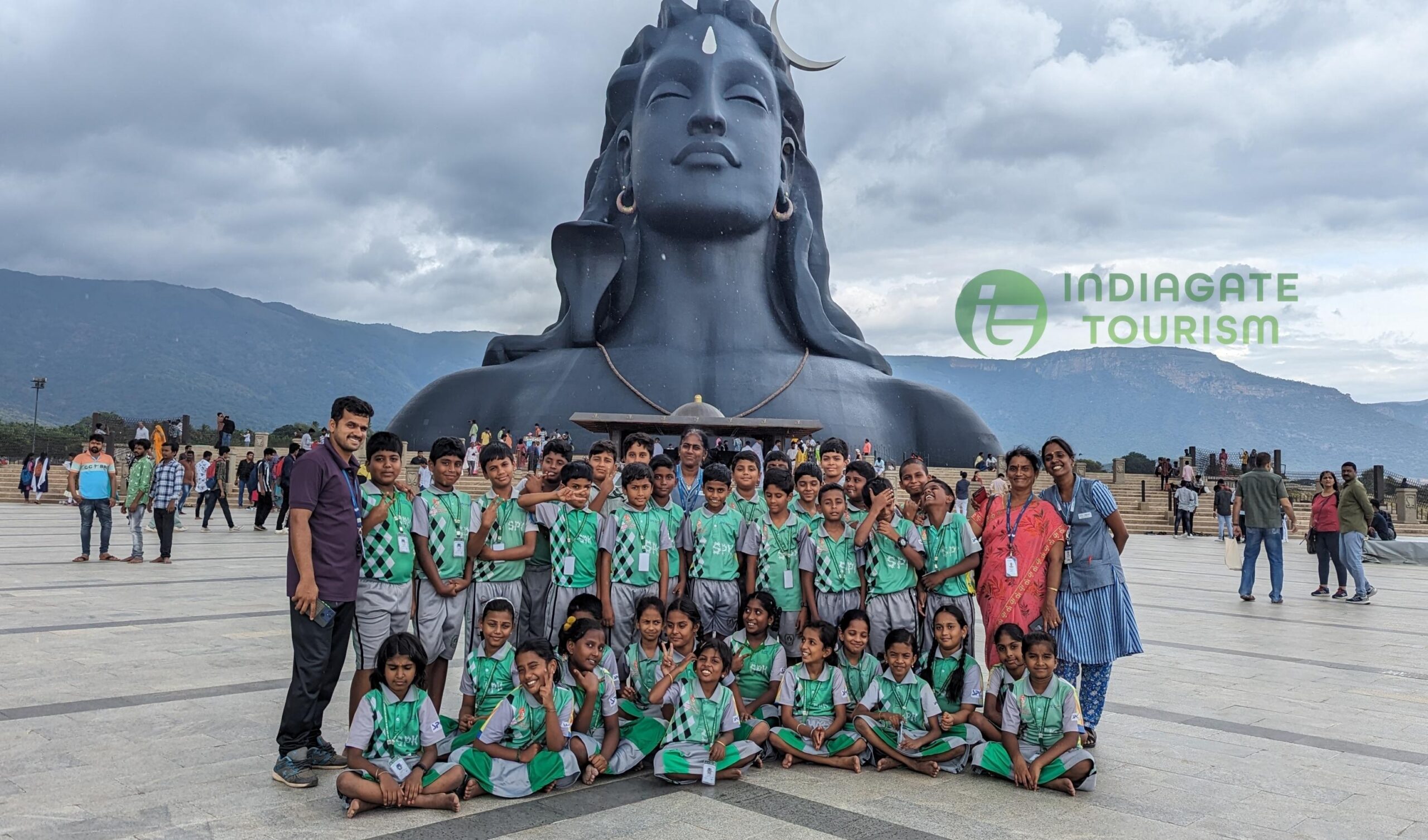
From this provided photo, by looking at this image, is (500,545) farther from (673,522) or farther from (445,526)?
(673,522)

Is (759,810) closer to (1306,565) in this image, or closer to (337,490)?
(337,490)

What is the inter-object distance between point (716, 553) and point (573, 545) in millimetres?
646

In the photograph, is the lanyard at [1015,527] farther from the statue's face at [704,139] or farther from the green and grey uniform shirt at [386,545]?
the statue's face at [704,139]

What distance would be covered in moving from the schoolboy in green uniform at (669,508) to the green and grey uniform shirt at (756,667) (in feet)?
1.53

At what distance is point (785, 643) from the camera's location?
4891mm

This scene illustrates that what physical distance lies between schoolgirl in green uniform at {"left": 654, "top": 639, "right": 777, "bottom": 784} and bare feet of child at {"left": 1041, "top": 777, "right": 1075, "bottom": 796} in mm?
1056

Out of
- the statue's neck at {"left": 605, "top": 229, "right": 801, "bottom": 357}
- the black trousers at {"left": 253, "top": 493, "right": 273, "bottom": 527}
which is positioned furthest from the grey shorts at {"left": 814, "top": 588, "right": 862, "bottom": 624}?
the statue's neck at {"left": 605, "top": 229, "right": 801, "bottom": 357}

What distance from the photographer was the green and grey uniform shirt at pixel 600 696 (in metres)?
4.07

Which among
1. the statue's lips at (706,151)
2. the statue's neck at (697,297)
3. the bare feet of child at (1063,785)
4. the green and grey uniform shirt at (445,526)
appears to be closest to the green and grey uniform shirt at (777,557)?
the green and grey uniform shirt at (445,526)

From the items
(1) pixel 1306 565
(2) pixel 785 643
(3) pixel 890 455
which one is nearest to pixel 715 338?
(3) pixel 890 455

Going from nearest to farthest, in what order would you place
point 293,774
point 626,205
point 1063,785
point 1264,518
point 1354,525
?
point 293,774, point 1063,785, point 1264,518, point 1354,525, point 626,205

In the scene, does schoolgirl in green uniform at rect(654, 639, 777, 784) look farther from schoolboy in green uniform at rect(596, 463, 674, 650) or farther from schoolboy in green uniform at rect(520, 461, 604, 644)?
schoolboy in green uniform at rect(520, 461, 604, 644)

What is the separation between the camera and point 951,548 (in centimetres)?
475

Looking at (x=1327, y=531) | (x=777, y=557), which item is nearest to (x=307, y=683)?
(x=777, y=557)
